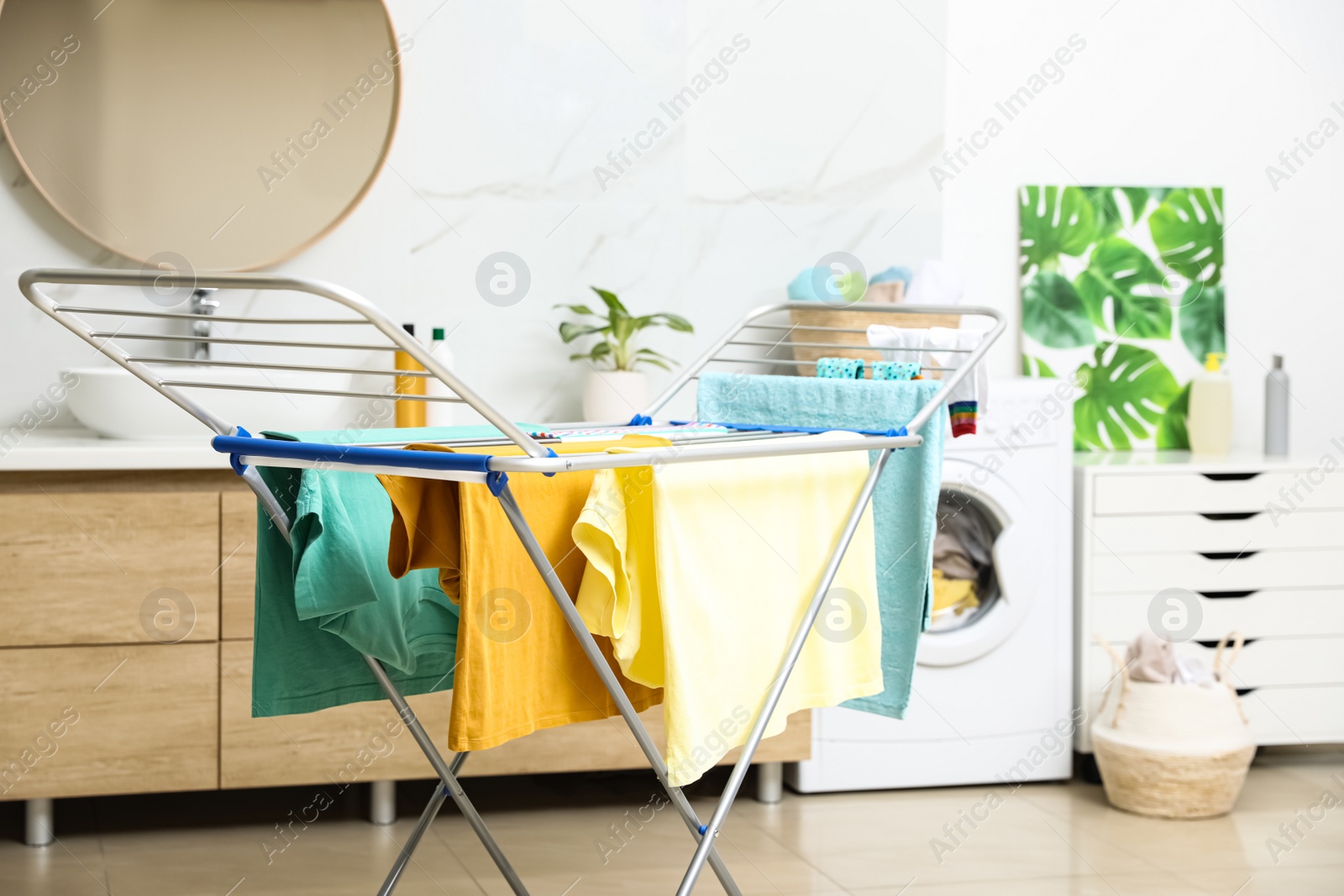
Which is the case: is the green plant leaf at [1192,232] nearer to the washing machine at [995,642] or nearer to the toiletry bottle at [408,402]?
the washing machine at [995,642]

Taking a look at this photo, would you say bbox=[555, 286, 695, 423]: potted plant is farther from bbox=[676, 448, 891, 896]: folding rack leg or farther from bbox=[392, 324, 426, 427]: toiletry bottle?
bbox=[676, 448, 891, 896]: folding rack leg

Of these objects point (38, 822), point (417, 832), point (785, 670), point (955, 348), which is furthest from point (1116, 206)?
point (38, 822)

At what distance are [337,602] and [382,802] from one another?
135cm

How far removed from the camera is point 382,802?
2.62 m

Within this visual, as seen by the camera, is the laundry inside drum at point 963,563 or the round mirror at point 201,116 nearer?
the round mirror at point 201,116

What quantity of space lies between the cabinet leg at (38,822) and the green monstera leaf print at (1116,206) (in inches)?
110

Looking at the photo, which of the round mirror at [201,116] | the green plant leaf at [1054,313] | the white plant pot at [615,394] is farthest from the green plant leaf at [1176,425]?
the round mirror at [201,116]

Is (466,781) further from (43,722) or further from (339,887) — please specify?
(43,722)

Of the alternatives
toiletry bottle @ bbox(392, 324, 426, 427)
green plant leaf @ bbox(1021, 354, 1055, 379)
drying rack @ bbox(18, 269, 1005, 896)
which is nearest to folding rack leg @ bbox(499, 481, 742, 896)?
drying rack @ bbox(18, 269, 1005, 896)

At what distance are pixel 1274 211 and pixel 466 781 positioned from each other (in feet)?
8.43

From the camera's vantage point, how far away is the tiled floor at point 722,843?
2309 millimetres

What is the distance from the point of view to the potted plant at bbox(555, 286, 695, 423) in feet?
9.23

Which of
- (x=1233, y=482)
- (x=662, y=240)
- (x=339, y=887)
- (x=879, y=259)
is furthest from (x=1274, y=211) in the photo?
(x=339, y=887)

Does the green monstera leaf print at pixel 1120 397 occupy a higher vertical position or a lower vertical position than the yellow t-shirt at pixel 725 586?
higher
